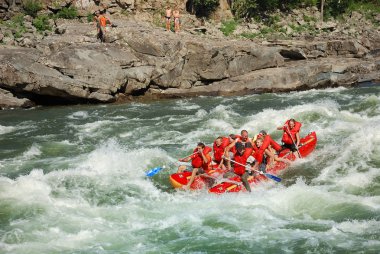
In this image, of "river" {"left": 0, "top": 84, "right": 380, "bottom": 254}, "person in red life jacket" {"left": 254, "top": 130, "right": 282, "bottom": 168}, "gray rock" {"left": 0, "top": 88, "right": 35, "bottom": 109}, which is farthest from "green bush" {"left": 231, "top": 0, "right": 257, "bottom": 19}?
"person in red life jacket" {"left": 254, "top": 130, "right": 282, "bottom": 168}

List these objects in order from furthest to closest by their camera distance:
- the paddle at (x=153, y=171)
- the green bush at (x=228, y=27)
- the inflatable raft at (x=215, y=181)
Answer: the green bush at (x=228, y=27), the paddle at (x=153, y=171), the inflatable raft at (x=215, y=181)

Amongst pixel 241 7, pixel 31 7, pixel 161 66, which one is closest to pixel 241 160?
pixel 161 66

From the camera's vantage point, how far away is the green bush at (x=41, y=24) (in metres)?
26.5

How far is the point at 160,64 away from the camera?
945 inches

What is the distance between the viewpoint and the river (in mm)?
9633

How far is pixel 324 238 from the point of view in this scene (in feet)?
31.0

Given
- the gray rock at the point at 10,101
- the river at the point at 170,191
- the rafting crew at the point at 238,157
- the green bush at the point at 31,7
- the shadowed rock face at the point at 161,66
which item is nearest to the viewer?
the river at the point at 170,191

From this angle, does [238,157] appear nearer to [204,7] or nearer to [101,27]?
[101,27]

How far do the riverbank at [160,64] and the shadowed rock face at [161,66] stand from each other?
0.14 ft

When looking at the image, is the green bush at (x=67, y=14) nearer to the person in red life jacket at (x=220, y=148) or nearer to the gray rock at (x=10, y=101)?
the gray rock at (x=10, y=101)

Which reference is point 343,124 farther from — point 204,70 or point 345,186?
point 204,70

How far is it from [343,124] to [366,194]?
620 cm

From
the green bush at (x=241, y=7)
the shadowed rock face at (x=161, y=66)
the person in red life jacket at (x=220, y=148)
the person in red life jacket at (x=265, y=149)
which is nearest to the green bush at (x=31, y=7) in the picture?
the shadowed rock face at (x=161, y=66)

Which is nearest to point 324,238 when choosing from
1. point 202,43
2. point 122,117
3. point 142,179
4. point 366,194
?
point 366,194
